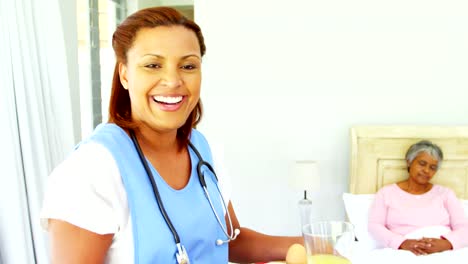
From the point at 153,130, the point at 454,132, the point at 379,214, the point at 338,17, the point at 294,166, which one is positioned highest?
the point at 338,17

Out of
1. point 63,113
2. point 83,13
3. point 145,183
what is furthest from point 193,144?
point 83,13

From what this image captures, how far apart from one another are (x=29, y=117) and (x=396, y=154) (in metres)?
2.43

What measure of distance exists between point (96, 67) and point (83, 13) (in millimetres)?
449

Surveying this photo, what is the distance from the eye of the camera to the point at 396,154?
3.39 metres

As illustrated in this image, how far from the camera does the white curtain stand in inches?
83.2

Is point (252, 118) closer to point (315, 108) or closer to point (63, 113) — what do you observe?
point (315, 108)


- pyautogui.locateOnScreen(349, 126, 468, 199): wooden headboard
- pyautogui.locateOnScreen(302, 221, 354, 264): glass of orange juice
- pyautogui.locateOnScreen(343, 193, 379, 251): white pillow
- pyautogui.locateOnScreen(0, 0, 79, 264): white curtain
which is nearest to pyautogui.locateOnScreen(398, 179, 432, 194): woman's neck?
pyautogui.locateOnScreen(349, 126, 468, 199): wooden headboard

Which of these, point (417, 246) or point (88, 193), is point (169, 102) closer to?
point (88, 193)

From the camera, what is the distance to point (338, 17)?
3.58m

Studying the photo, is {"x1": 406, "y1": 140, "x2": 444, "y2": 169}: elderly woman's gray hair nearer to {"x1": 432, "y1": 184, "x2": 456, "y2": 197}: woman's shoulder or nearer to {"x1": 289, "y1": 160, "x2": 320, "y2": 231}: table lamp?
{"x1": 432, "y1": 184, "x2": 456, "y2": 197}: woman's shoulder

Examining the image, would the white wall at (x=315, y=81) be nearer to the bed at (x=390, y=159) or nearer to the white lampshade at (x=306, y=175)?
the bed at (x=390, y=159)

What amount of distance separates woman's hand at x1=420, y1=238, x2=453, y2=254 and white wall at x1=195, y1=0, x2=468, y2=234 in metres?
0.87

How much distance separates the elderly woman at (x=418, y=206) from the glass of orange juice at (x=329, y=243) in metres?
2.25

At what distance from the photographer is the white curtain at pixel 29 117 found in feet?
6.93
